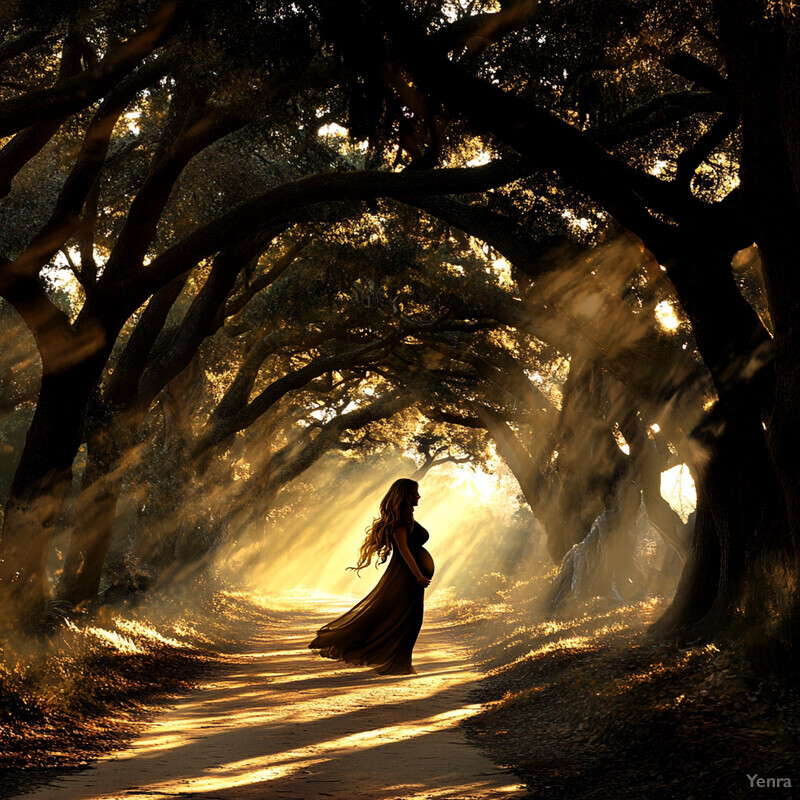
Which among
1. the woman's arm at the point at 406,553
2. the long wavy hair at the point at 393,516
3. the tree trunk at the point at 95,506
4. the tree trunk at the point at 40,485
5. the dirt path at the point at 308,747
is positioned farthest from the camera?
the tree trunk at the point at 95,506

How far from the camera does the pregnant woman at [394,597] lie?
994cm

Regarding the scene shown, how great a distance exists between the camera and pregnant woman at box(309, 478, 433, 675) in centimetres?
994

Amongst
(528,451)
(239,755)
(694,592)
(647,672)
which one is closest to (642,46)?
(694,592)

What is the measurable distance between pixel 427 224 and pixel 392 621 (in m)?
9.54

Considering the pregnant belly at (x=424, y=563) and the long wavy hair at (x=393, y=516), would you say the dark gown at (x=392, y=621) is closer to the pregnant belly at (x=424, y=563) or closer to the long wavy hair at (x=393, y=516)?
the pregnant belly at (x=424, y=563)

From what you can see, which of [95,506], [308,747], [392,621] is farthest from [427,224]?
[308,747]

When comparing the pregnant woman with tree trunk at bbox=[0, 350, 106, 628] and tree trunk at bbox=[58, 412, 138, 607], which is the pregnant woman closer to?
tree trunk at bbox=[0, 350, 106, 628]

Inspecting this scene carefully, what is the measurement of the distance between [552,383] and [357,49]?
2275 cm

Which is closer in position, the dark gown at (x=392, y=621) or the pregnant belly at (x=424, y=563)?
the pregnant belly at (x=424, y=563)

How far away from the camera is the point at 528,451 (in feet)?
94.9

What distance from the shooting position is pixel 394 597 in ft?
33.5

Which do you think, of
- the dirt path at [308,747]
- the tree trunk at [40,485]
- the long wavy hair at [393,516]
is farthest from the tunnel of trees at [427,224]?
the long wavy hair at [393,516]

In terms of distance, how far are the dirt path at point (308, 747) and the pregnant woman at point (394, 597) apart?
0.28m

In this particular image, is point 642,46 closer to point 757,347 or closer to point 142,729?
point 757,347
